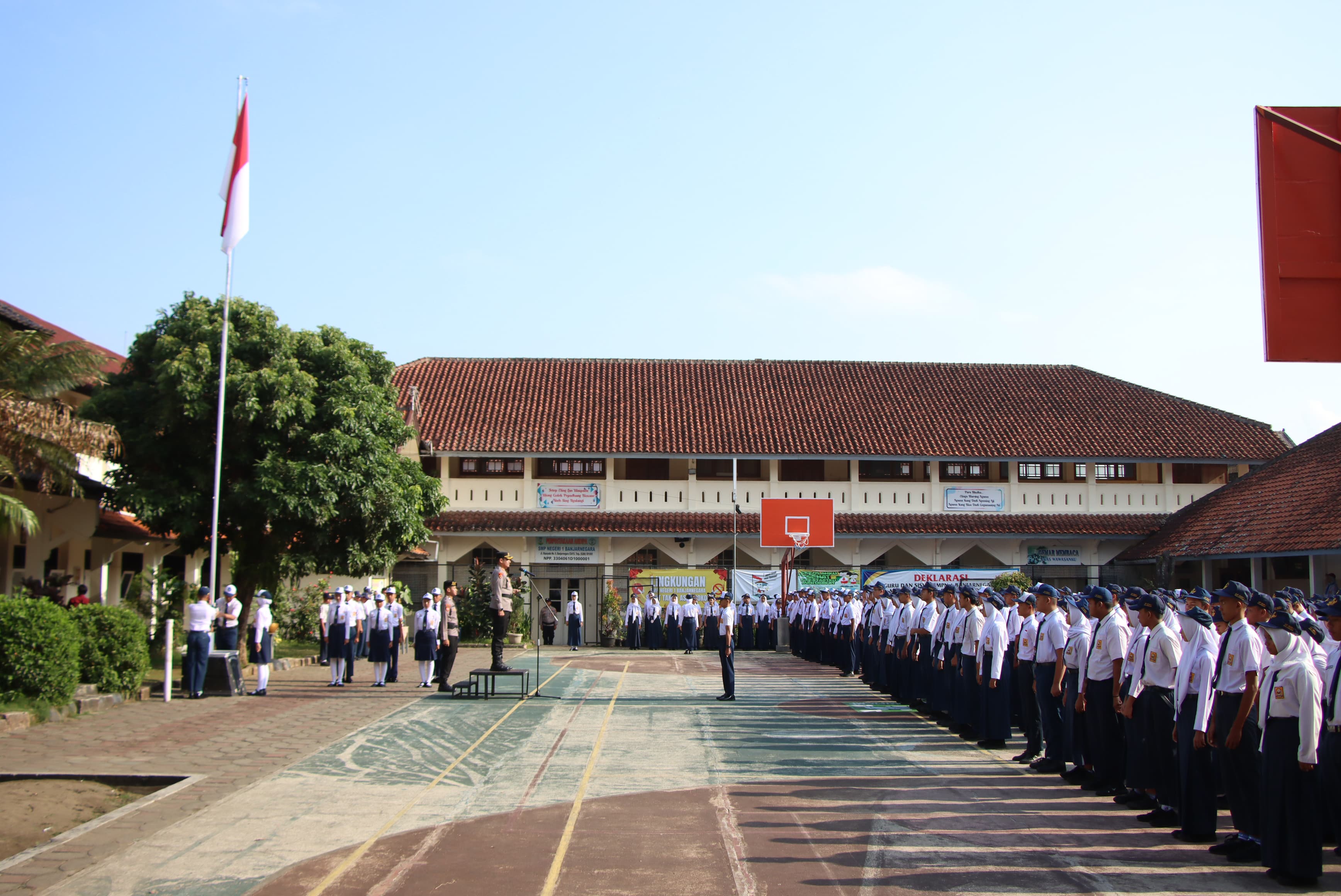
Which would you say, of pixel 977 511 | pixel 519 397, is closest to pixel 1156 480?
pixel 977 511

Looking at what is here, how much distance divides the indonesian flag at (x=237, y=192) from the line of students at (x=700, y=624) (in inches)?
656

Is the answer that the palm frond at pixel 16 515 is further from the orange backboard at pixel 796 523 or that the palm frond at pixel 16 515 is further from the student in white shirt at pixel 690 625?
the orange backboard at pixel 796 523

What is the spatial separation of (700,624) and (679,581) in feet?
5.11

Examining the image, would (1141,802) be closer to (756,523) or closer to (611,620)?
(611,620)

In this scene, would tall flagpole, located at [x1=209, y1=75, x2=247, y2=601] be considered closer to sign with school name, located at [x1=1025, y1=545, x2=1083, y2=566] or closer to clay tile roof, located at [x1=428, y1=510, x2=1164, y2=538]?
clay tile roof, located at [x1=428, y1=510, x2=1164, y2=538]

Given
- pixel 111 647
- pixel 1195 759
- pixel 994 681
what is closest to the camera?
pixel 1195 759

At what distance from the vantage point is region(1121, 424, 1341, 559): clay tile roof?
81.4 ft

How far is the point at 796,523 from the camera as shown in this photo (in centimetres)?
3253

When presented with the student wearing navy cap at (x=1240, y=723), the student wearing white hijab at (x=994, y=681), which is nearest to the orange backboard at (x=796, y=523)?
the student wearing white hijab at (x=994, y=681)

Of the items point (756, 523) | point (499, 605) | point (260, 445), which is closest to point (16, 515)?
point (260, 445)

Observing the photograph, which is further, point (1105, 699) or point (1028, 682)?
point (1028, 682)

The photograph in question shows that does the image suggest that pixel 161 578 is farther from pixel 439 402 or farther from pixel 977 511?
pixel 977 511

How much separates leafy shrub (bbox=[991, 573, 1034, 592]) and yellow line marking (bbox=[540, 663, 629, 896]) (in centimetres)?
1476

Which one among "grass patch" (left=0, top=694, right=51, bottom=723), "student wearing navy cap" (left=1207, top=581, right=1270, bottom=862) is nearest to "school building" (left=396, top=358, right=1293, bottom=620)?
"grass patch" (left=0, top=694, right=51, bottom=723)
